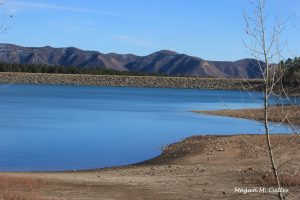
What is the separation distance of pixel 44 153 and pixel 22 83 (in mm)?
127166

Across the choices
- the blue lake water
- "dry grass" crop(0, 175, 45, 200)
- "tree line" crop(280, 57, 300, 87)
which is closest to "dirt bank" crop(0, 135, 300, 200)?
"dry grass" crop(0, 175, 45, 200)

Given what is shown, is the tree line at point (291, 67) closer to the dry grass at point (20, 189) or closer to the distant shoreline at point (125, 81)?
the dry grass at point (20, 189)

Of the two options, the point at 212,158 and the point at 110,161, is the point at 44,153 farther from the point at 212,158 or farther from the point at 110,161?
the point at 212,158

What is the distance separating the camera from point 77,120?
4297 centimetres

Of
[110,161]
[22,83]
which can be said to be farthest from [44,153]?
[22,83]

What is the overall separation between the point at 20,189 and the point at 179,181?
431 centimetres

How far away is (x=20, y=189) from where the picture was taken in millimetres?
13023

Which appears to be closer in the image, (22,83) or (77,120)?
(77,120)

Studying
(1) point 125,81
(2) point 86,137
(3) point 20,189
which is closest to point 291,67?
(3) point 20,189

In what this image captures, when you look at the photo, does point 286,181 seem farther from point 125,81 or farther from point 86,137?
point 125,81

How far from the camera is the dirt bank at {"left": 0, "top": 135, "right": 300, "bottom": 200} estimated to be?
12695 mm

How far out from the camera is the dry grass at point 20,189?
11.6 meters

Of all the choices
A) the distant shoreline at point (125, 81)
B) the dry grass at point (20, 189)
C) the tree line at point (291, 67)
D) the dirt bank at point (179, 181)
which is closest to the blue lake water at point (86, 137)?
the dirt bank at point (179, 181)

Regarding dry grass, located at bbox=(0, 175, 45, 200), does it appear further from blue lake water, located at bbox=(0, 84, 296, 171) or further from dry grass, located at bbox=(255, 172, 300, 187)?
dry grass, located at bbox=(255, 172, 300, 187)
